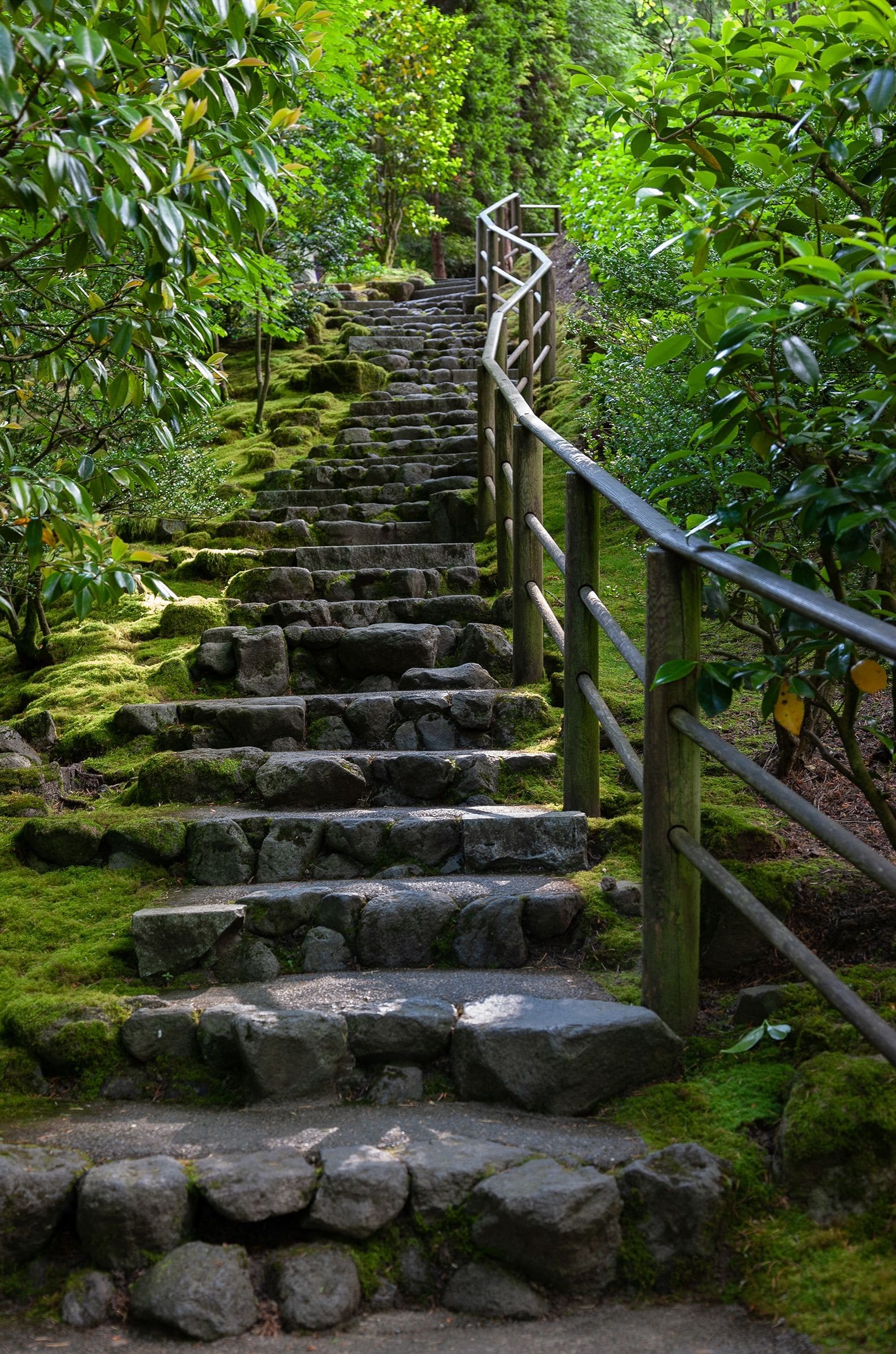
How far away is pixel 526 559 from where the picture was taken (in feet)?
13.5

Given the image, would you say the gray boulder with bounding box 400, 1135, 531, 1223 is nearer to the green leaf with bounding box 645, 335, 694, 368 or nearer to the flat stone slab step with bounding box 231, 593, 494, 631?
the green leaf with bounding box 645, 335, 694, 368

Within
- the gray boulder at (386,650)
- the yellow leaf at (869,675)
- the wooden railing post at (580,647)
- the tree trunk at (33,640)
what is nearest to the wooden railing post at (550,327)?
the gray boulder at (386,650)

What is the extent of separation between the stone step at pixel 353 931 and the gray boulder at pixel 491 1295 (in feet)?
2.72

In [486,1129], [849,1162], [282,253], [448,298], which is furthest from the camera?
[448,298]

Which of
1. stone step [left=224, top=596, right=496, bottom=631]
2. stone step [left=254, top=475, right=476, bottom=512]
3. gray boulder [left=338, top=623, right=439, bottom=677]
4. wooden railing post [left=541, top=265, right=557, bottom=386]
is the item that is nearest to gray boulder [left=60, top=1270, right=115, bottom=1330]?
gray boulder [left=338, top=623, right=439, bottom=677]

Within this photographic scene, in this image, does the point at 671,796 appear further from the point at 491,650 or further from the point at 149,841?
the point at 491,650

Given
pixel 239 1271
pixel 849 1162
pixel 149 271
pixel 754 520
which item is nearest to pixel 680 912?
pixel 849 1162

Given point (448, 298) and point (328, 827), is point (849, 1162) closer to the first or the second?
point (328, 827)

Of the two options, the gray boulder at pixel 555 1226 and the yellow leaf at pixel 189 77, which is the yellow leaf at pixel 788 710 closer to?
the gray boulder at pixel 555 1226

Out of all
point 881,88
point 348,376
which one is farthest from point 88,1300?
point 348,376

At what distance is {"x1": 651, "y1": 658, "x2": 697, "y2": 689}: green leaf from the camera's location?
212 centimetres

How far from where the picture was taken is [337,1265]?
1.85 meters

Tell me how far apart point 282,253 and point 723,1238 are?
10.4 metres

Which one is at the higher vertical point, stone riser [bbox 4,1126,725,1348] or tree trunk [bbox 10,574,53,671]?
tree trunk [bbox 10,574,53,671]
